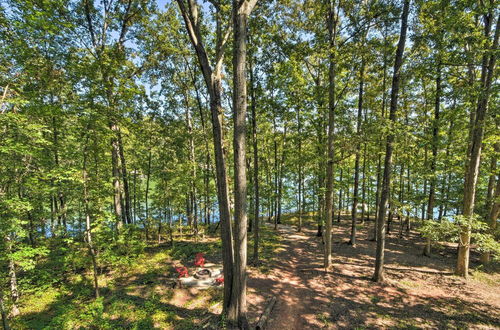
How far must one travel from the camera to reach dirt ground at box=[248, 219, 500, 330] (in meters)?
6.20

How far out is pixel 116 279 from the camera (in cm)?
993

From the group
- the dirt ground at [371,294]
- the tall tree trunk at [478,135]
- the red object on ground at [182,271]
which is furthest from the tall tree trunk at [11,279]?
the tall tree trunk at [478,135]

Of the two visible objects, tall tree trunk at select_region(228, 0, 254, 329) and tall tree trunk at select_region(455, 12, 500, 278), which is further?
tall tree trunk at select_region(455, 12, 500, 278)

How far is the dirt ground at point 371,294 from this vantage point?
6199 mm

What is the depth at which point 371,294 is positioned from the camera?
7.71 m

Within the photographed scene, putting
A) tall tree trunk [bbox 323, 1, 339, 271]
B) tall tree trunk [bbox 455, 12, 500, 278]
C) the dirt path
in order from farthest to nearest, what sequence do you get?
tall tree trunk [bbox 323, 1, 339, 271] → tall tree trunk [bbox 455, 12, 500, 278] → the dirt path

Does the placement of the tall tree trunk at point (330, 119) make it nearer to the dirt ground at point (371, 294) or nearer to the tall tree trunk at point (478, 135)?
the dirt ground at point (371, 294)

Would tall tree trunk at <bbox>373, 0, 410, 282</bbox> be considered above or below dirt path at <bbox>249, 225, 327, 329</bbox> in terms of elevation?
above

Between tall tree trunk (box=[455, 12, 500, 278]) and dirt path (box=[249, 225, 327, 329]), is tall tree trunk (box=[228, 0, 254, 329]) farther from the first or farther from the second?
tall tree trunk (box=[455, 12, 500, 278])

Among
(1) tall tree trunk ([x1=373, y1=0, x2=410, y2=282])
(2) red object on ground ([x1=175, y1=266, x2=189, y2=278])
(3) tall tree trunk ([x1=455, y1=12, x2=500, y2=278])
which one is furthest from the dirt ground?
(2) red object on ground ([x1=175, y1=266, x2=189, y2=278])

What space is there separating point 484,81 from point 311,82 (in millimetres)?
8851

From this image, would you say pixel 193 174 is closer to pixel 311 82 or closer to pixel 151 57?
pixel 151 57

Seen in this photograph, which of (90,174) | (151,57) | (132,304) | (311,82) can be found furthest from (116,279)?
(311,82)

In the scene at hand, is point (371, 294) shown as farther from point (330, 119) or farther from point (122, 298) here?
point (122, 298)
